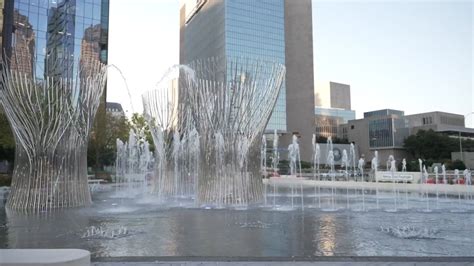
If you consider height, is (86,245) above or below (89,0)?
below

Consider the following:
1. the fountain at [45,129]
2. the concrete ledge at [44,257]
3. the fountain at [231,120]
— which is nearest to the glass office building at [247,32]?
the fountain at [231,120]

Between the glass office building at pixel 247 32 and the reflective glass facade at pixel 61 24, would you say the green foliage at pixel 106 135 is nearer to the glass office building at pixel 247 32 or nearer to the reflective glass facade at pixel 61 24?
the reflective glass facade at pixel 61 24

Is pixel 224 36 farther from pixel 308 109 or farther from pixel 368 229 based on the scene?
pixel 368 229

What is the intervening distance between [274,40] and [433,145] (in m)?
37.0

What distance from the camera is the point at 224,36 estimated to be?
83.1 m

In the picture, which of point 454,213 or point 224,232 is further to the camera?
point 454,213

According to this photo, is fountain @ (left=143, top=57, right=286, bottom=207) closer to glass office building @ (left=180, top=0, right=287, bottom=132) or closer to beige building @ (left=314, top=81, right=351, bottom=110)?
glass office building @ (left=180, top=0, right=287, bottom=132)

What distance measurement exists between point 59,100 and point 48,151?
152 cm

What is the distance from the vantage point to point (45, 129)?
1251cm

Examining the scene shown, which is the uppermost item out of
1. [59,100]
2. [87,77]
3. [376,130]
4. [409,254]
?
[376,130]

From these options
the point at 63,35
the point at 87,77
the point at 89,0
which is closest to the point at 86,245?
the point at 87,77

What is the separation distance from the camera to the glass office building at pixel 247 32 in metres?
83.4

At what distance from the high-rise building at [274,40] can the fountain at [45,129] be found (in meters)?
66.9

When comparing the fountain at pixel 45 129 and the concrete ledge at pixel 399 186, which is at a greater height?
the fountain at pixel 45 129
